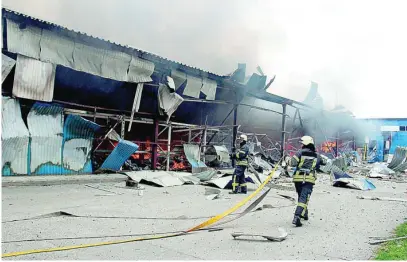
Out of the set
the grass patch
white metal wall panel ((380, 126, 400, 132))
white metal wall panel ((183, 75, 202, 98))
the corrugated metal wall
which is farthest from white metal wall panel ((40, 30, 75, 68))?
white metal wall panel ((380, 126, 400, 132))

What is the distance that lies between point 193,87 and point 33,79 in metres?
6.35

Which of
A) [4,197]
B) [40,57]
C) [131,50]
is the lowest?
[4,197]

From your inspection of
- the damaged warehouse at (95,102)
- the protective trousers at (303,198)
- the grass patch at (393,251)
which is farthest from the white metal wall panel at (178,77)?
the grass patch at (393,251)

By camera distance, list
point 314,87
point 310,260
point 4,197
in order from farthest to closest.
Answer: point 314,87
point 4,197
point 310,260

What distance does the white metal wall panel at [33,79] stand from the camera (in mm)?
9820

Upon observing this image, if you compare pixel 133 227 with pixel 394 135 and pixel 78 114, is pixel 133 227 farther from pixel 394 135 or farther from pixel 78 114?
pixel 394 135

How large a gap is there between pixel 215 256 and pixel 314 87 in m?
22.8

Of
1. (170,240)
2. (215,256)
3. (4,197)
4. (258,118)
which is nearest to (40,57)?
(4,197)

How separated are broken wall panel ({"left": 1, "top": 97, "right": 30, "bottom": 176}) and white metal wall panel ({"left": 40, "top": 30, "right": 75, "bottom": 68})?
5.29 ft

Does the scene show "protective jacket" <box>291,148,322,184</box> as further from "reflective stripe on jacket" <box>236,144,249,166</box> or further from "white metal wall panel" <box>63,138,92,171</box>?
"white metal wall panel" <box>63,138,92,171</box>

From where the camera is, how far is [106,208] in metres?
6.96

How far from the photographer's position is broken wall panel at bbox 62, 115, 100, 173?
436 inches

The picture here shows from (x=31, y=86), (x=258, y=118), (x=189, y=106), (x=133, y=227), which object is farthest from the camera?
(x=258, y=118)

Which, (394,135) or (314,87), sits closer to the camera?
(314,87)
